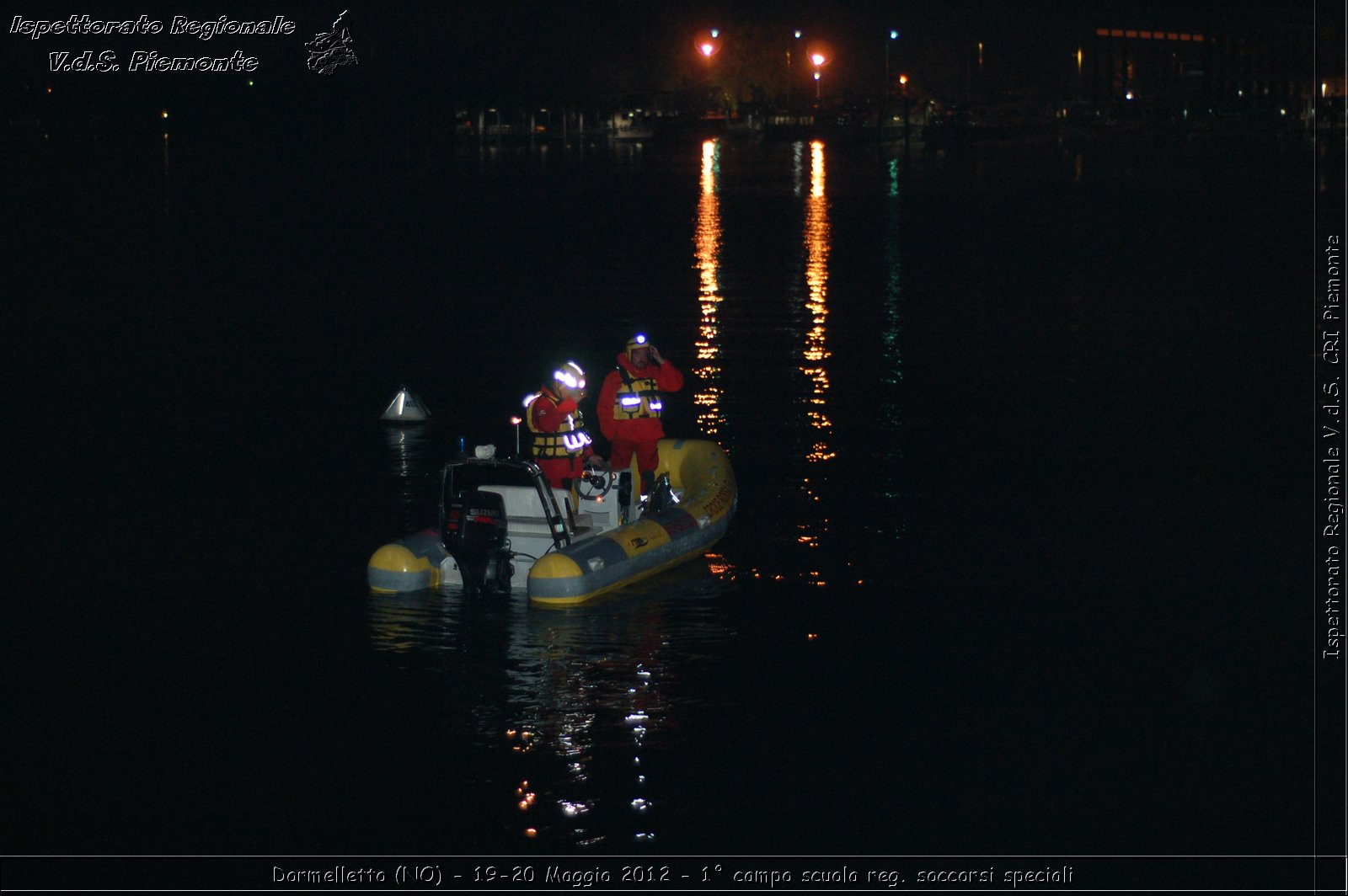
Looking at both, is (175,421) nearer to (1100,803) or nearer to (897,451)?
(897,451)

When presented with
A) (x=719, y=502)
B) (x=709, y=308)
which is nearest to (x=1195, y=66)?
(x=709, y=308)

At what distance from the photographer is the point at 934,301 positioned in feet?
116

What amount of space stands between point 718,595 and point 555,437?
84.0 inches

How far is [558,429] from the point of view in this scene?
47.6 ft

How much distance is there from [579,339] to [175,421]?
372 inches

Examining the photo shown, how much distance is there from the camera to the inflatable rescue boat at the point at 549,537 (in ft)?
45.1

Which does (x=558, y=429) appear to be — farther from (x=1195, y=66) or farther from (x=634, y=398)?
(x=1195, y=66)

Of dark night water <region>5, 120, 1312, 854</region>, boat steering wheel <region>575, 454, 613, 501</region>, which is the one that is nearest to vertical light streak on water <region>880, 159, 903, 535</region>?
dark night water <region>5, 120, 1312, 854</region>

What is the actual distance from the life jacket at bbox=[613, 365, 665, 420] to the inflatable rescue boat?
67 cm

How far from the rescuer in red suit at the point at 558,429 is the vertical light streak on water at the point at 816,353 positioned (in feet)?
9.21

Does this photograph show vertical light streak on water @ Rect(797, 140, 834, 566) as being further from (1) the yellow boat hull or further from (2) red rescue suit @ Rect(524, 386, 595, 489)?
(2) red rescue suit @ Rect(524, 386, 595, 489)

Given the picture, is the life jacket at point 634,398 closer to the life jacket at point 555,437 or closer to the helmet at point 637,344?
the helmet at point 637,344

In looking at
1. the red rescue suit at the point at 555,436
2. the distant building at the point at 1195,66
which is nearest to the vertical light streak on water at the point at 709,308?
the red rescue suit at the point at 555,436

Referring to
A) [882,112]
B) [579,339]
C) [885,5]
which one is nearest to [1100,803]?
[579,339]
